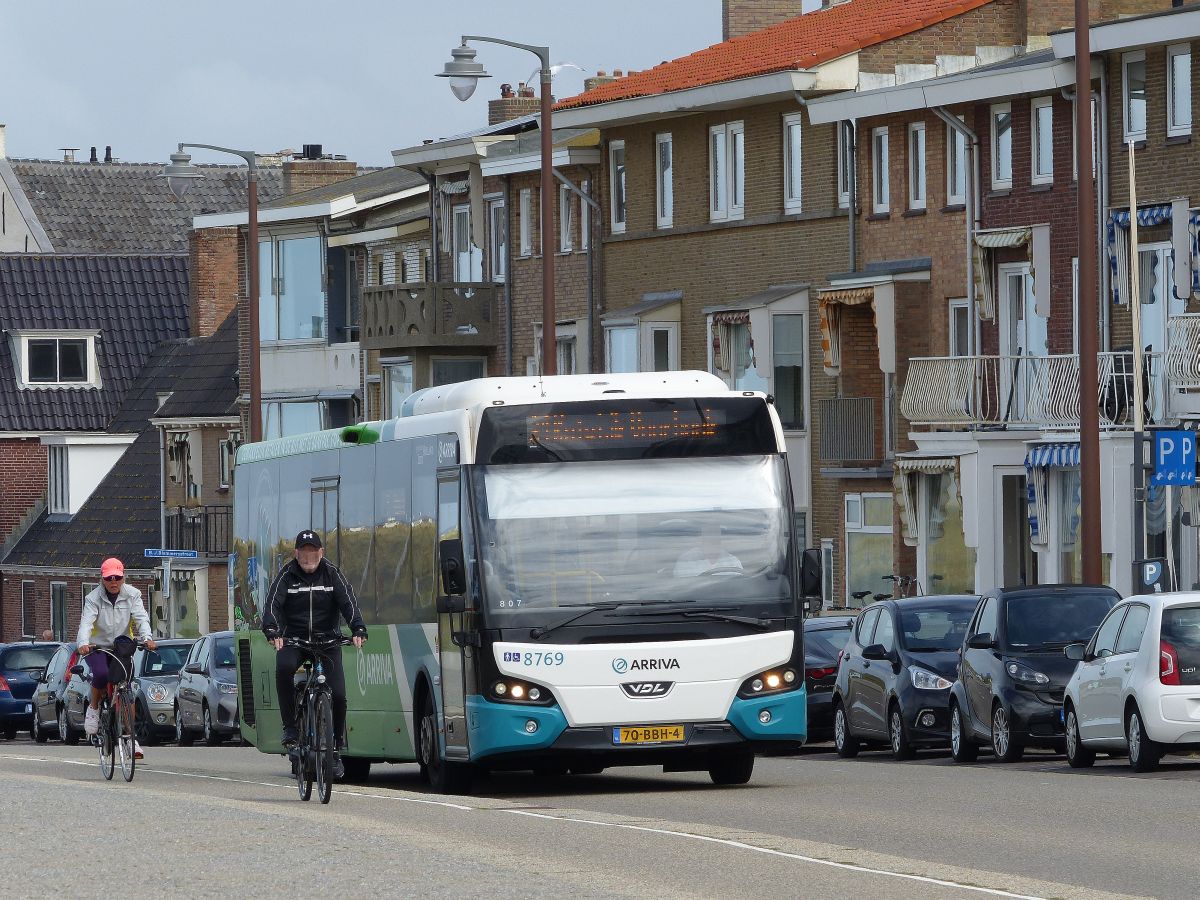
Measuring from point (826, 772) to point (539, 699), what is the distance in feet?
16.7

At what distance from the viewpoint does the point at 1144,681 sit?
2383 cm

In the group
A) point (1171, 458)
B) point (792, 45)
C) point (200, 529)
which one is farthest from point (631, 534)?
point (200, 529)

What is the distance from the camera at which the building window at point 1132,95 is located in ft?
140

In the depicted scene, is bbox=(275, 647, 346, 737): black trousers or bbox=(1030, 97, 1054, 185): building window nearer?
bbox=(275, 647, 346, 737): black trousers

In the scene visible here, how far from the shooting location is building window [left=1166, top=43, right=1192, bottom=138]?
41.8 m

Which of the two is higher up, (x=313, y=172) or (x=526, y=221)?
(x=313, y=172)

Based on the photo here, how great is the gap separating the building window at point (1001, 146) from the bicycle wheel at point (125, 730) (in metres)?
24.9

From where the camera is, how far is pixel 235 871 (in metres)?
14.3

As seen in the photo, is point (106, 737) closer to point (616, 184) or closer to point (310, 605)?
point (310, 605)

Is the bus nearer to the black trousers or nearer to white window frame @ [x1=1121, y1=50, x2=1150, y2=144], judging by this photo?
the black trousers

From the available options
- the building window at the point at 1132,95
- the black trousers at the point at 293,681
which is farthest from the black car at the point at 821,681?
the black trousers at the point at 293,681

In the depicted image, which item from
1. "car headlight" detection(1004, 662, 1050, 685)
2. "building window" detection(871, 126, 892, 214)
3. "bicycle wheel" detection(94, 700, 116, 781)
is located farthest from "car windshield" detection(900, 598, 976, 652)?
"building window" detection(871, 126, 892, 214)

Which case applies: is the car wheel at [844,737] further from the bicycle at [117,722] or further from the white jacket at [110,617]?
the white jacket at [110,617]

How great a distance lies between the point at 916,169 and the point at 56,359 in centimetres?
3890
